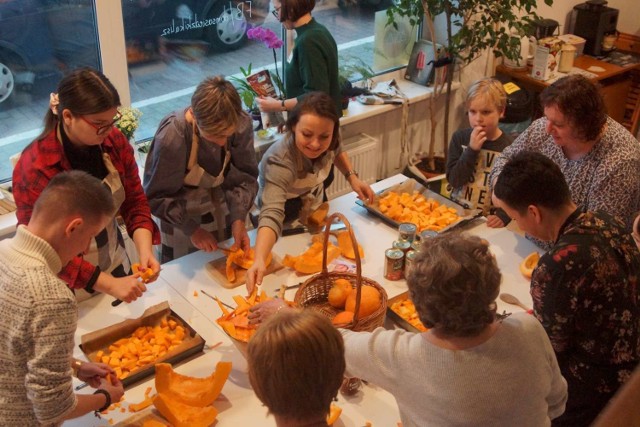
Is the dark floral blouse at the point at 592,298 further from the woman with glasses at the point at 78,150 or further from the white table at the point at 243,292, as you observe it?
the woman with glasses at the point at 78,150

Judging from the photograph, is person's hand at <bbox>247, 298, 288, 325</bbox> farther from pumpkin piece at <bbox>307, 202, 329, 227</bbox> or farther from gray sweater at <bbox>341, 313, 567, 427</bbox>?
pumpkin piece at <bbox>307, 202, 329, 227</bbox>

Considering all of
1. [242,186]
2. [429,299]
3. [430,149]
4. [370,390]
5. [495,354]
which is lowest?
[430,149]

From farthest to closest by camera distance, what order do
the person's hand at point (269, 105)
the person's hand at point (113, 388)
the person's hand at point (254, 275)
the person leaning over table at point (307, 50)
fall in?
the person's hand at point (269, 105), the person leaning over table at point (307, 50), the person's hand at point (254, 275), the person's hand at point (113, 388)

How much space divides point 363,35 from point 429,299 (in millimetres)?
3649

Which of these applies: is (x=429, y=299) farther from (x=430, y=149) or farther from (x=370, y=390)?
(x=430, y=149)

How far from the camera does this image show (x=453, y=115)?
512cm

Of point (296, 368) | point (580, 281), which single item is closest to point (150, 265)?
point (296, 368)

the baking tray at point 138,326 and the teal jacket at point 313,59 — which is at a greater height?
the teal jacket at point 313,59

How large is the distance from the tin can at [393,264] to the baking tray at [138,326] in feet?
2.69

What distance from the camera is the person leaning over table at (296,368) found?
133 cm

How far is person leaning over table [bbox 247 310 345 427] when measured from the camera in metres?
1.33

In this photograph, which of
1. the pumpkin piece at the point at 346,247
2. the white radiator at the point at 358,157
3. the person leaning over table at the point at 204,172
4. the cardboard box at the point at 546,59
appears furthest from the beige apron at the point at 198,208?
the cardboard box at the point at 546,59

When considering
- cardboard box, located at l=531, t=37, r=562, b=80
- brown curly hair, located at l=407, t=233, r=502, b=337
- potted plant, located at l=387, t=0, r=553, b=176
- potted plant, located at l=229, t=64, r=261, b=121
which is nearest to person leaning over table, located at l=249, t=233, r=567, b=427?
brown curly hair, located at l=407, t=233, r=502, b=337

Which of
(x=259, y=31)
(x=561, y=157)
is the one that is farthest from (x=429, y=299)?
(x=259, y=31)
